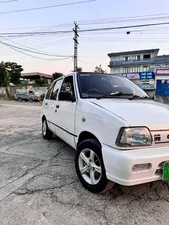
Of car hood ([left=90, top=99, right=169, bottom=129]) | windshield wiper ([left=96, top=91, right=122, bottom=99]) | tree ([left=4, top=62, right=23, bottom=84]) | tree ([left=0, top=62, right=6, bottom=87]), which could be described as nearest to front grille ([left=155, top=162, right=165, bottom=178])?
car hood ([left=90, top=99, right=169, bottom=129])

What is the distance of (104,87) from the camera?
3.35 meters

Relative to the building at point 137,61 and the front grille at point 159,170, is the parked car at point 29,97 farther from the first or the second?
the front grille at point 159,170

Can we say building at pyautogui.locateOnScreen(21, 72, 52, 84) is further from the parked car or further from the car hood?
the car hood

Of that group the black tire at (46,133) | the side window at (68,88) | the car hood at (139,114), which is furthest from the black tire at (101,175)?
the black tire at (46,133)

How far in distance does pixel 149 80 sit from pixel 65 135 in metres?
15.6

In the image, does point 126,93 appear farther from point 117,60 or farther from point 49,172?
point 117,60

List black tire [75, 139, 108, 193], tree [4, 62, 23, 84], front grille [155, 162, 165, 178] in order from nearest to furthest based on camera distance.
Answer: front grille [155, 162, 165, 178] < black tire [75, 139, 108, 193] < tree [4, 62, 23, 84]

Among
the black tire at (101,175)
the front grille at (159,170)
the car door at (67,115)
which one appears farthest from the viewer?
the car door at (67,115)

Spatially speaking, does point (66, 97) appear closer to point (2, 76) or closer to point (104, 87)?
point (104, 87)

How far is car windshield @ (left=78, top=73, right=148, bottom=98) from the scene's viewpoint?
3.15 m

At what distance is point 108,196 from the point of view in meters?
2.48

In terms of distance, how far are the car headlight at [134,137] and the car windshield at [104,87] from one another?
1092 mm

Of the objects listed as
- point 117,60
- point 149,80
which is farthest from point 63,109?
point 117,60

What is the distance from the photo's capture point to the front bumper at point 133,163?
6.52ft
